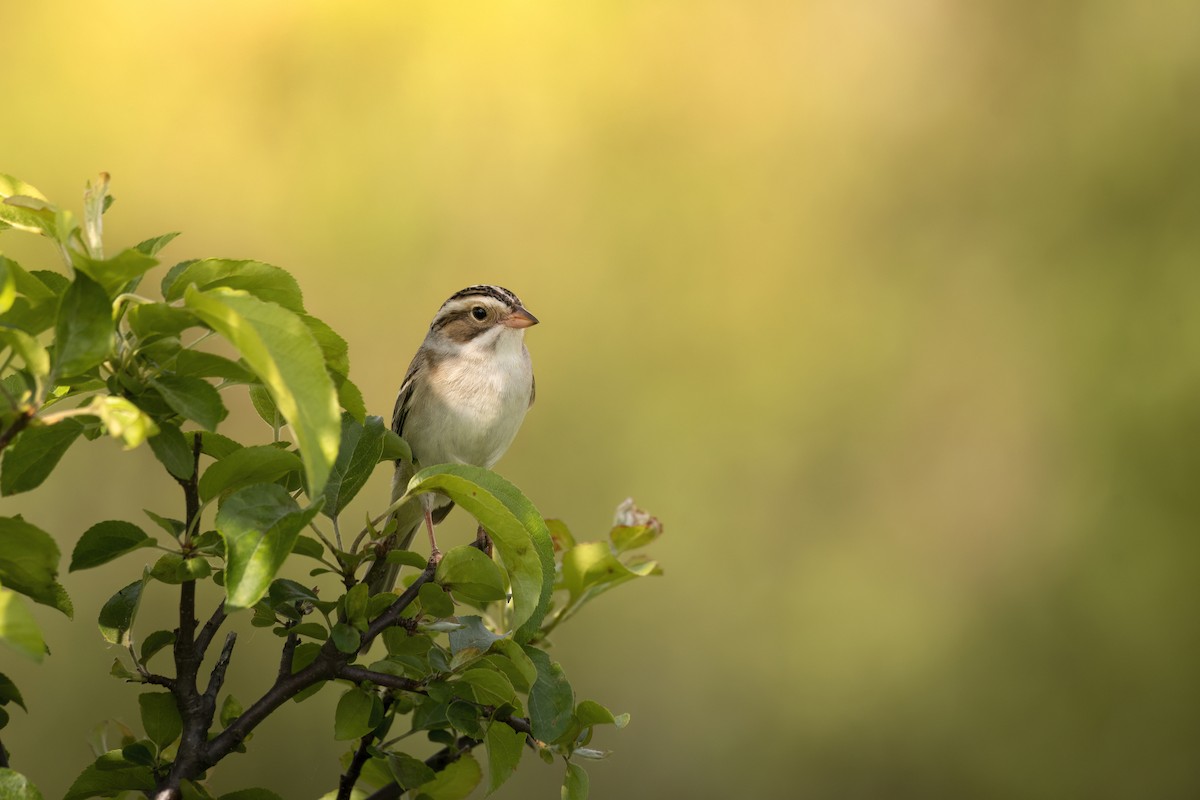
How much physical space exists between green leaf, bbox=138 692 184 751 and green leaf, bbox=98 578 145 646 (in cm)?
8

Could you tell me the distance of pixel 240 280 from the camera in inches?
49.6

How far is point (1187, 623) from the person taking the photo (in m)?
5.70

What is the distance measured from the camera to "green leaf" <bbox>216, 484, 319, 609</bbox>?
1137 millimetres

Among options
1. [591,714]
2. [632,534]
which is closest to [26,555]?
[591,714]

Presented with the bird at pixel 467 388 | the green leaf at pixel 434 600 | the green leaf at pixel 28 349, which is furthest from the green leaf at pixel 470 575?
the bird at pixel 467 388

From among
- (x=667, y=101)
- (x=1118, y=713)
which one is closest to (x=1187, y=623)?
(x=1118, y=713)

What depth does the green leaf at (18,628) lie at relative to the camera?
3.27ft

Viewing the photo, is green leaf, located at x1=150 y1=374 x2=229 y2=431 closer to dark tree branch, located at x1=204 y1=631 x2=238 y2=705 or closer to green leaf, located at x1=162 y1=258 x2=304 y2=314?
green leaf, located at x1=162 y1=258 x2=304 y2=314

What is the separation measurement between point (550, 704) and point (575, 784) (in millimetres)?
127

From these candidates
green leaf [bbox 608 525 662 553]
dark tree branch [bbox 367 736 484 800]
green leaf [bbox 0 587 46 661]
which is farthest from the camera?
green leaf [bbox 608 525 662 553]

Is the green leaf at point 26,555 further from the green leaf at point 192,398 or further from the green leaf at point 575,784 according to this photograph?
the green leaf at point 575,784

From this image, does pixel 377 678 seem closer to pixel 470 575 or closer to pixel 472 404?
pixel 470 575

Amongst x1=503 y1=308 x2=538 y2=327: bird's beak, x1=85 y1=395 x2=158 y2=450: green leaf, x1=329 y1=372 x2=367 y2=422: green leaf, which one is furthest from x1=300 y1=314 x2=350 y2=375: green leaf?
x1=503 y1=308 x2=538 y2=327: bird's beak

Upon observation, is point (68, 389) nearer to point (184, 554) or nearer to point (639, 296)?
point (184, 554)
